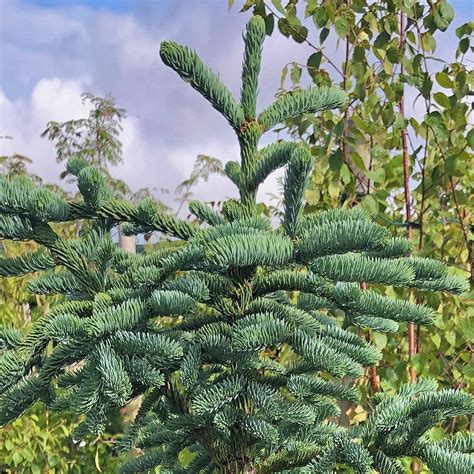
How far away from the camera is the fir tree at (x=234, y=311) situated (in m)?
0.71

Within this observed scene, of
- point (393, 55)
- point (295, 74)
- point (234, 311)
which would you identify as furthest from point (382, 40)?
point (234, 311)

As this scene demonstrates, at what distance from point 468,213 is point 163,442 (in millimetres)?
1515

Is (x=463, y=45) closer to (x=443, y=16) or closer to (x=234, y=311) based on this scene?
(x=443, y=16)

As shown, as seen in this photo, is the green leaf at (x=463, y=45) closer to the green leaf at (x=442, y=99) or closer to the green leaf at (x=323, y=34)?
the green leaf at (x=442, y=99)

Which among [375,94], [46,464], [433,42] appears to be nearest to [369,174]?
[375,94]

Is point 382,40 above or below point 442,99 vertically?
above

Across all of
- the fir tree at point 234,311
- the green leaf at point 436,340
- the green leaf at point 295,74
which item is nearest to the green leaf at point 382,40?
the green leaf at point 295,74

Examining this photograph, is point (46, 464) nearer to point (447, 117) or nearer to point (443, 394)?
point (447, 117)

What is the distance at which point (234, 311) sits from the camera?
2.62 ft

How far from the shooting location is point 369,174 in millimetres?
1903

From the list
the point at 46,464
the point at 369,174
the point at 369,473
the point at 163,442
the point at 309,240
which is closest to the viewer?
the point at 309,240

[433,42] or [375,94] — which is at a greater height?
[433,42]

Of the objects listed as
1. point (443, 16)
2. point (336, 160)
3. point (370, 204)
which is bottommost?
point (370, 204)

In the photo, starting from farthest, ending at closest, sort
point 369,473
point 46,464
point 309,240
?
point 46,464 → point 369,473 → point 309,240
